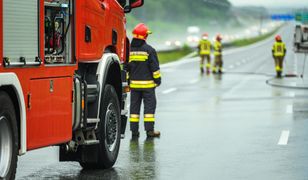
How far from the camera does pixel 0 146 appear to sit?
7.67 metres

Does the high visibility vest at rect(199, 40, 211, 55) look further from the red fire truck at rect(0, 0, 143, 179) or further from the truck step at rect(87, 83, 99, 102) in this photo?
the truck step at rect(87, 83, 99, 102)

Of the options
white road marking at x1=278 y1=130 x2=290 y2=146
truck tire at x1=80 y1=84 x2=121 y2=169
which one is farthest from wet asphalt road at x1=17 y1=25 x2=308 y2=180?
truck tire at x1=80 y1=84 x2=121 y2=169

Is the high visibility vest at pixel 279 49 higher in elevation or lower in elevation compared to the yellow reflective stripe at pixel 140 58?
lower

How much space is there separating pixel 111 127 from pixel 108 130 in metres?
0.14

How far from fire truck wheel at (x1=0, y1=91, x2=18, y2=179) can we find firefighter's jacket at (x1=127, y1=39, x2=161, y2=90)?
6391 mm

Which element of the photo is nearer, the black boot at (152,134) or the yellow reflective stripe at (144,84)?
the black boot at (152,134)

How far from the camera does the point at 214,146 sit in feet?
41.9

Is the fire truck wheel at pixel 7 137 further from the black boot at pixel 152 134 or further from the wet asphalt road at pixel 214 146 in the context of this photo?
the black boot at pixel 152 134

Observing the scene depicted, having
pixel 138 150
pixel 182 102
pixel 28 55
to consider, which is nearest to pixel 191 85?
pixel 182 102

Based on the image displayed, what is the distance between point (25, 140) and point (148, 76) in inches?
257

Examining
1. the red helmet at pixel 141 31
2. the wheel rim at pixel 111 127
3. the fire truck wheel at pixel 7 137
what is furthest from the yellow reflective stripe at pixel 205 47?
the fire truck wheel at pixel 7 137

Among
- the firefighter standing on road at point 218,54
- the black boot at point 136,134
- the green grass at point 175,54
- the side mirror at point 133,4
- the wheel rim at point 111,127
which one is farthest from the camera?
the green grass at point 175,54

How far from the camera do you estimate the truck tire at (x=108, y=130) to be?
397 inches

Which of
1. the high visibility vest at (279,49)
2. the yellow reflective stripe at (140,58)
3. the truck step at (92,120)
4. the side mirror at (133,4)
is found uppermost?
the side mirror at (133,4)
